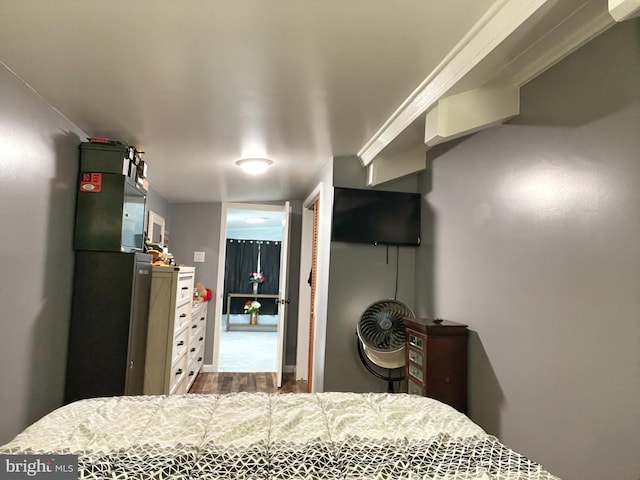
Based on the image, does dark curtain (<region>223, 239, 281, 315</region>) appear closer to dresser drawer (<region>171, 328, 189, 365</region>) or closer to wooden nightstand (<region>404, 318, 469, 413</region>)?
dresser drawer (<region>171, 328, 189, 365</region>)

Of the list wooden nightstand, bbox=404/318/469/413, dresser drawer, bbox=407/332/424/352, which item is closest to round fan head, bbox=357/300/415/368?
dresser drawer, bbox=407/332/424/352

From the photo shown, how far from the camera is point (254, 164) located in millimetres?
3297

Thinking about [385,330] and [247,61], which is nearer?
[247,61]

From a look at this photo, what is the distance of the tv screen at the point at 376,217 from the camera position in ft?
10.7

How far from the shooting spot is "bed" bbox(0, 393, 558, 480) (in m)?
1.13

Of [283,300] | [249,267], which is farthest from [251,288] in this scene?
[283,300]

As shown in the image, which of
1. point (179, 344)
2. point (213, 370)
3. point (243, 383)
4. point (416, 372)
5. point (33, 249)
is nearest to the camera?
point (33, 249)

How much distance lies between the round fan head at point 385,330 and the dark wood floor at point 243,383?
5.82ft

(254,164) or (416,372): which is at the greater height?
(254,164)

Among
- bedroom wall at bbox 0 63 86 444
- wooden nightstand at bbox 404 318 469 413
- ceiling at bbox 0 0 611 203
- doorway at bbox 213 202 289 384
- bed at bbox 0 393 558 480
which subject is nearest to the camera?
bed at bbox 0 393 558 480

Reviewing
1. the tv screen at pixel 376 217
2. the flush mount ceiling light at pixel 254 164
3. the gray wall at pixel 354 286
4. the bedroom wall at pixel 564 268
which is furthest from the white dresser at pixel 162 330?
the bedroom wall at pixel 564 268

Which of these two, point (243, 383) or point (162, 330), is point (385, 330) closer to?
point (162, 330)

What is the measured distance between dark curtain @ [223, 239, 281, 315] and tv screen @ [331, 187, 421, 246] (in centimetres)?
666

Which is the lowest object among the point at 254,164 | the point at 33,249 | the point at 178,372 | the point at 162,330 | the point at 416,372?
the point at 178,372
